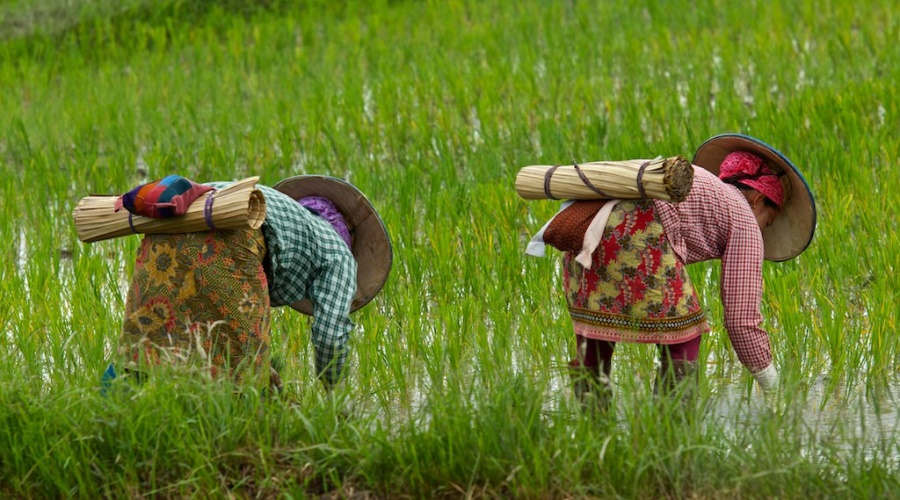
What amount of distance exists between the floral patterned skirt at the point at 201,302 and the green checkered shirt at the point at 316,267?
0.06 metres

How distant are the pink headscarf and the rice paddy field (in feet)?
1.61

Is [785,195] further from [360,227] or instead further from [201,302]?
[201,302]

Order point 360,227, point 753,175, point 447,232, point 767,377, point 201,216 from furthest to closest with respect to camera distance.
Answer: point 447,232 < point 360,227 < point 753,175 < point 767,377 < point 201,216

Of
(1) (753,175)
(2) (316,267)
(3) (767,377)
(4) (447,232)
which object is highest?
(1) (753,175)

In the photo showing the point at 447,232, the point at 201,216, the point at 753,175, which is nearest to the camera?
the point at 201,216

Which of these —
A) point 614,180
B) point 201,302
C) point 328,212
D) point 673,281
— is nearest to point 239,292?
point 201,302

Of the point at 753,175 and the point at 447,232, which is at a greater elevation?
the point at 753,175

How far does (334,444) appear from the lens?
8.50 ft

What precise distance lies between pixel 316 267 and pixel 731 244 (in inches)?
38.9

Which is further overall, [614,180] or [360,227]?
[360,227]

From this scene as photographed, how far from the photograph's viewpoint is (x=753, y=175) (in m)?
2.85

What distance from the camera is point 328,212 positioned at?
9.68ft

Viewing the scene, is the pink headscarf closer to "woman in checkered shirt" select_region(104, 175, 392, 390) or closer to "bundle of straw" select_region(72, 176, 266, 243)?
"woman in checkered shirt" select_region(104, 175, 392, 390)

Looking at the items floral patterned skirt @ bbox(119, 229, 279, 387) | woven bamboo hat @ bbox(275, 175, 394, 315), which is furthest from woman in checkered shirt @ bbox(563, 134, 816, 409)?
floral patterned skirt @ bbox(119, 229, 279, 387)
